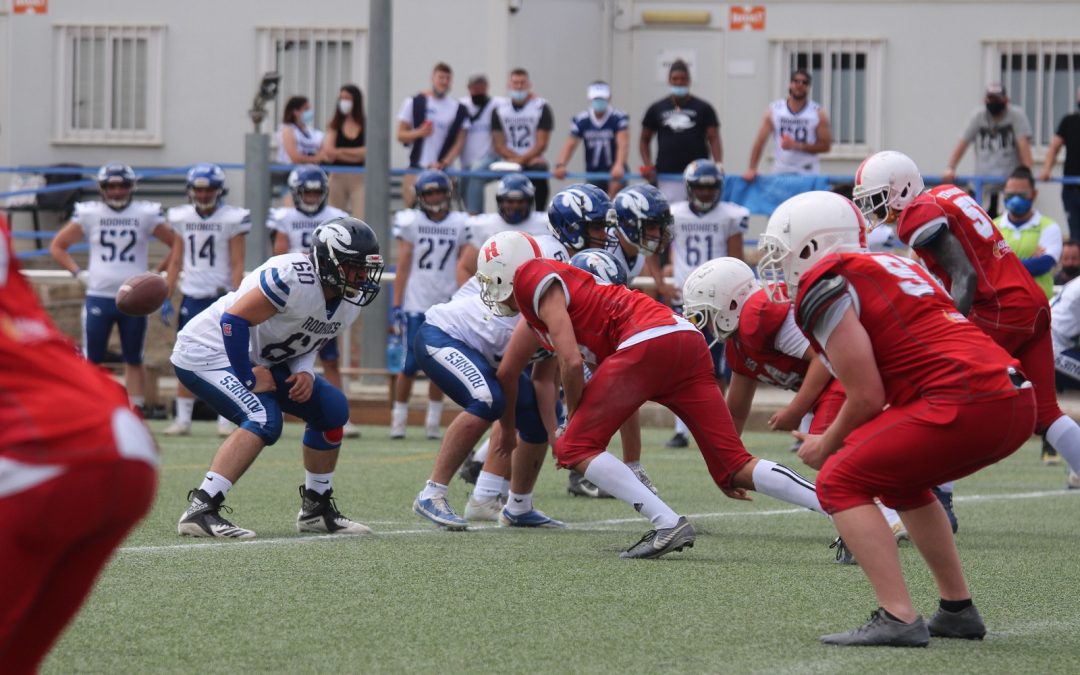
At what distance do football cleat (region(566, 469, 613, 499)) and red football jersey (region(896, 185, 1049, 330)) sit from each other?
2562 mm

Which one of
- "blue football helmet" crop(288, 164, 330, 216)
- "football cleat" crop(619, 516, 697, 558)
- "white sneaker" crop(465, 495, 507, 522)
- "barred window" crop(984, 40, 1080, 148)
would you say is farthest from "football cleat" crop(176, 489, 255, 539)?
"barred window" crop(984, 40, 1080, 148)

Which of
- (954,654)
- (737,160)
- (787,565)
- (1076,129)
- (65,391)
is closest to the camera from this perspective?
(65,391)

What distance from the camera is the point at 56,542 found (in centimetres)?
304

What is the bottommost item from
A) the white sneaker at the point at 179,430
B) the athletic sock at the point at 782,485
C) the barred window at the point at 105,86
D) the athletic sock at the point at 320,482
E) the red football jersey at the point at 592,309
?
the white sneaker at the point at 179,430

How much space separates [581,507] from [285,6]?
11.8 m

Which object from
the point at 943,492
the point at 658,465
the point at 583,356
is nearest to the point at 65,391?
the point at 583,356

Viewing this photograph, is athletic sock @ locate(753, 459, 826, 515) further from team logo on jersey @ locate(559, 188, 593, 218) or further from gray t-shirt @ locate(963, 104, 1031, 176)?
gray t-shirt @ locate(963, 104, 1031, 176)

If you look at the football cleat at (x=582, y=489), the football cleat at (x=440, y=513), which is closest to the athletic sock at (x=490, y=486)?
the football cleat at (x=440, y=513)

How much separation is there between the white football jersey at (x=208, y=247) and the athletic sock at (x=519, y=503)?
578 centimetres

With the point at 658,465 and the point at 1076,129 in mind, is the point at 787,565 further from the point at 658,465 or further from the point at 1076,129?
the point at 1076,129

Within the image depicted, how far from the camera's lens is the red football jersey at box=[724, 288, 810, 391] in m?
7.05

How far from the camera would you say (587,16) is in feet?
62.5

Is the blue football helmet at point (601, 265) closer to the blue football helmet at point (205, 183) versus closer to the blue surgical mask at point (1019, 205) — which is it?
the blue surgical mask at point (1019, 205)

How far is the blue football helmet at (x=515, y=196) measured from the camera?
450 inches
